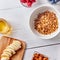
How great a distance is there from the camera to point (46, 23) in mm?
1378

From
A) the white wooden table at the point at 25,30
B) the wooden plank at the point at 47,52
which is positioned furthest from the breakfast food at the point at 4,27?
the wooden plank at the point at 47,52

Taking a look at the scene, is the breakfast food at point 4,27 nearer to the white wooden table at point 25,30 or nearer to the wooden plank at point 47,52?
the white wooden table at point 25,30

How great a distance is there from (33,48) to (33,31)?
73mm

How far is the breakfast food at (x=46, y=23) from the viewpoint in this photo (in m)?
1.38

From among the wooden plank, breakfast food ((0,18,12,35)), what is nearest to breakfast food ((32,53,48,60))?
the wooden plank

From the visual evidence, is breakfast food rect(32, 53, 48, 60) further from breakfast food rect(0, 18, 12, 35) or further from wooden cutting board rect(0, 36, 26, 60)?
breakfast food rect(0, 18, 12, 35)

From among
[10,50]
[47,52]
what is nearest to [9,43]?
[10,50]

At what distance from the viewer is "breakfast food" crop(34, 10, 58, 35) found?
4.51 ft

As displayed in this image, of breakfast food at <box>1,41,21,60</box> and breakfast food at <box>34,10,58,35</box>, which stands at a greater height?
breakfast food at <box>34,10,58,35</box>

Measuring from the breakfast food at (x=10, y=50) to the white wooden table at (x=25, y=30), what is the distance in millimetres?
36

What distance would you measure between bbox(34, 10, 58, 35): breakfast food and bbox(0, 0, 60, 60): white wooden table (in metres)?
0.04

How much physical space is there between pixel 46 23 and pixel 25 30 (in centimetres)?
9

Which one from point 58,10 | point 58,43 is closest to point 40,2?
point 58,10

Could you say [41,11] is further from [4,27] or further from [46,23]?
[4,27]
